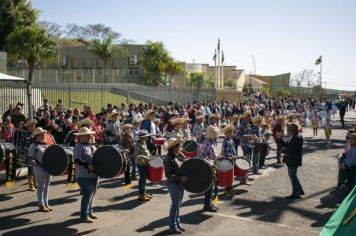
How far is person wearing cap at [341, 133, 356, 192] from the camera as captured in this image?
10.8 meters

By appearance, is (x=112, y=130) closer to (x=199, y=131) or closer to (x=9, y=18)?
(x=199, y=131)

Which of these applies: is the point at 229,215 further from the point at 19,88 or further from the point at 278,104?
the point at 278,104

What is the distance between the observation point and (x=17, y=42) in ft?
89.2

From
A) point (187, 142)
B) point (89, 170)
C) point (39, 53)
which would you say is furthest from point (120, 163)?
point (39, 53)

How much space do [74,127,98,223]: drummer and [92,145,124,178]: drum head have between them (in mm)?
127

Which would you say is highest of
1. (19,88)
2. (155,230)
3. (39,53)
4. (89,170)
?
(39,53)

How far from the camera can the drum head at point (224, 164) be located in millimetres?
9422

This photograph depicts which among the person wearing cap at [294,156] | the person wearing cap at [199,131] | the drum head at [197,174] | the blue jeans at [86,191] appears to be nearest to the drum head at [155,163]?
the blue jeans at [86,191]

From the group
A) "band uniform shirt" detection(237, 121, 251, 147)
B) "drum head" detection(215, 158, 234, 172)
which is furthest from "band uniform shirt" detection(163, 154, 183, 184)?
"band uniform shirt" detection(237, 121, 251, 147)

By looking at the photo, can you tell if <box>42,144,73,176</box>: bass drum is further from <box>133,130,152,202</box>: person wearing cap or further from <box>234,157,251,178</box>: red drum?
<box>234,157,251,178</box>: red drum

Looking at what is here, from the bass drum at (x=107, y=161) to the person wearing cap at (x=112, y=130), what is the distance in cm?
454

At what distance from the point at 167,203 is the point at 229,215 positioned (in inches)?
64.2

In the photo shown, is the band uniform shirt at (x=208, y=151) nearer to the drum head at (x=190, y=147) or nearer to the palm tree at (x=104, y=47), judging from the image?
the drum head at (x=190, y=147)

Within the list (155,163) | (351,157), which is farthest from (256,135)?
(155,163)
